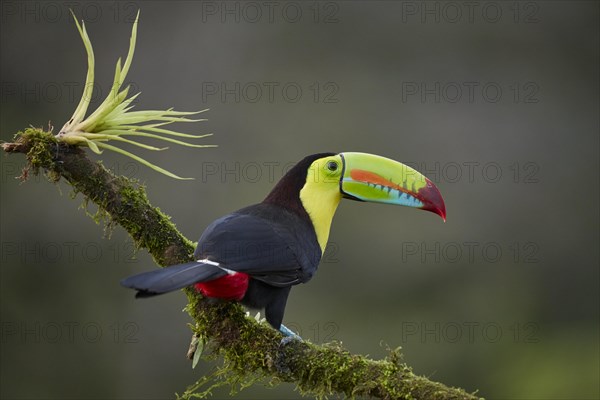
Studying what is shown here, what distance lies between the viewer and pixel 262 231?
3672 mm

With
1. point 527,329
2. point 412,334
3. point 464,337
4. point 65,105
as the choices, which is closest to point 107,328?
point 65,105

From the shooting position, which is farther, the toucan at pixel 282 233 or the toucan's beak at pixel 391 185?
the toucan's beak at pixel 391 185

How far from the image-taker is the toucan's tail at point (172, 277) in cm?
274

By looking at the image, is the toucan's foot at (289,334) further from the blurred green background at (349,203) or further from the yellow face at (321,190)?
the blurred green background at (349,203)

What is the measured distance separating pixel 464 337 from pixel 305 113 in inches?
106

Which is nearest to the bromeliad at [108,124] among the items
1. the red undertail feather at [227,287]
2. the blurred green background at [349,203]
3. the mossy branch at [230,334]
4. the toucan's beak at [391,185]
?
the mossy branch at [230,334]

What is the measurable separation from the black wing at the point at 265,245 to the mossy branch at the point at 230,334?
164mm

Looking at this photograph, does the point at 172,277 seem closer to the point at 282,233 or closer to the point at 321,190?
the point at 282,233

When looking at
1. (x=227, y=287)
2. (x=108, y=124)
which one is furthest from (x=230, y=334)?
(x=108, y=124)

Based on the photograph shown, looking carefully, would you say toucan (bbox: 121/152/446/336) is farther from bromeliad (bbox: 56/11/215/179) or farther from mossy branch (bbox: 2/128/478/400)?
bromeliad (bbox: 56/11/215/179)

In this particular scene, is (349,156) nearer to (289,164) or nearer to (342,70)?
(289,164)

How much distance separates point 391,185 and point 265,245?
0.78m

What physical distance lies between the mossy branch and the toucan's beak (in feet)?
2.95

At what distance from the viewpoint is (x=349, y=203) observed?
8.34 m
